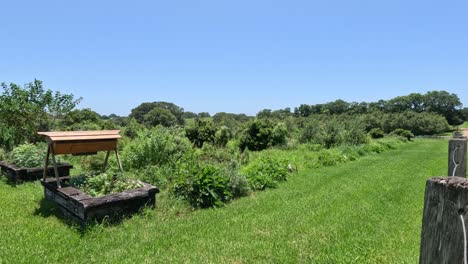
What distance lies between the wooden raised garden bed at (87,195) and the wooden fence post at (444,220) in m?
4.91

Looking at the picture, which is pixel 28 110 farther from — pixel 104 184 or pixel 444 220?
pixel 444 220

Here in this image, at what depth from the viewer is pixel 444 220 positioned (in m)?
1.27

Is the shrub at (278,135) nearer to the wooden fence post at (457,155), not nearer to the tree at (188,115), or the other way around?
the wooden fence post at (457,155)

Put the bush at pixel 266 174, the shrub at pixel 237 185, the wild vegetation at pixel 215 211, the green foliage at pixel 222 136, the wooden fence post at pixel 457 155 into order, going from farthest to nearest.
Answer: the green foliage at pixel 222 136 → the bush at pixel 266 174 → the shrub at pixel 237 185 → the wild vegetation at pixel 215 211 → the wooden fence post at pixel 457 155

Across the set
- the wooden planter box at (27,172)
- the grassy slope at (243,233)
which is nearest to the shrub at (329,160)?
the grassy slope at (243,233)

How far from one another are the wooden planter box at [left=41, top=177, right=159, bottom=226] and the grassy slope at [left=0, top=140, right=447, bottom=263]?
0.78 feet

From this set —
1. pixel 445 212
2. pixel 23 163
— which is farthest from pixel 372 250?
pixel 23 163

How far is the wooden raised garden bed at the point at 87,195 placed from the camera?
17.3ft

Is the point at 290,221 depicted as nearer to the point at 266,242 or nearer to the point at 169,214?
the point at 266,242

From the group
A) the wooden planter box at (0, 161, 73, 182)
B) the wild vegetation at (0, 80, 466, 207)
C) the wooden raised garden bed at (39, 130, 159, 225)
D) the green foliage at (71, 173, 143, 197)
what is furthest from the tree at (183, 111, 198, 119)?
the green foliage at (71, 173, 143, 197)

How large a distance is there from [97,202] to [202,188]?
2.16 meters

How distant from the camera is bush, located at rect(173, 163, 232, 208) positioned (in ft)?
22.3

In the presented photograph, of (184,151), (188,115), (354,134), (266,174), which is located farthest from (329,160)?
(188,115)

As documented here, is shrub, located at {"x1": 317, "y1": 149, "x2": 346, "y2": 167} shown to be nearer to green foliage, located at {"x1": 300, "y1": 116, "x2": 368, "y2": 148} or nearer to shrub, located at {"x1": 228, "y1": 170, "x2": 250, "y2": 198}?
shrub, located at {"x1": 228, "y1": 170, "x2": 250, "y2": 198}
